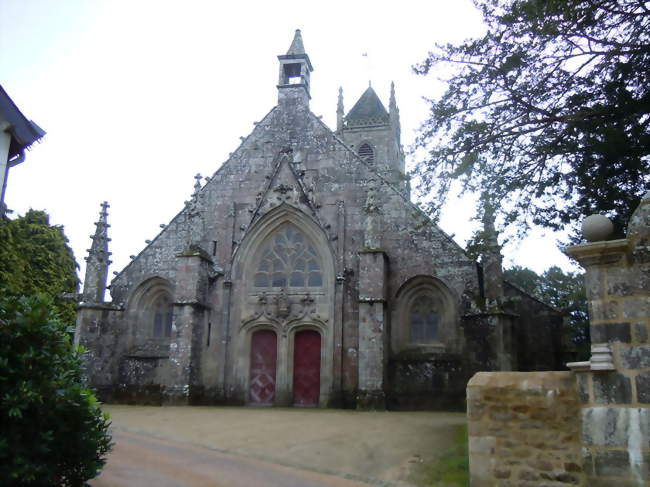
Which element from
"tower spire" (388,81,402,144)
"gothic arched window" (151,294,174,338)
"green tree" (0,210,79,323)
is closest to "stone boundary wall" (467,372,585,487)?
"gothic arched window" (151,294,174,338)

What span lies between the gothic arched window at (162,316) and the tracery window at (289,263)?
3.29 meters

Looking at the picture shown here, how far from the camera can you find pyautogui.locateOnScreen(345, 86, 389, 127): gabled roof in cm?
4281

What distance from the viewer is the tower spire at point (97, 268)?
64.0 ft

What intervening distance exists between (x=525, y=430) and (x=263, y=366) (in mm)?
12608

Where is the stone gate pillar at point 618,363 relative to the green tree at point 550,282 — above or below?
below

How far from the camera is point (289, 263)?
1959cm

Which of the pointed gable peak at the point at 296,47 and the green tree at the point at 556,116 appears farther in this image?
the pointed gable peak at the point at 296,47

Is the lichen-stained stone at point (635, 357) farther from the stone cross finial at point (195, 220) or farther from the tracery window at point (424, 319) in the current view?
the stone cross finial at point (195, 220)

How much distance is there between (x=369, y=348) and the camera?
54.0 feet

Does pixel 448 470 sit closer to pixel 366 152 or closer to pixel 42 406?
pixel 42 406

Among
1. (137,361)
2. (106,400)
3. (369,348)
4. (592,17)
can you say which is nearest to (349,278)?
(369,348)

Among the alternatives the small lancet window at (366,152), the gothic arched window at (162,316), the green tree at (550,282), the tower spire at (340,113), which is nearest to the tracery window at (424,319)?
the gothic arched window at (162,316)

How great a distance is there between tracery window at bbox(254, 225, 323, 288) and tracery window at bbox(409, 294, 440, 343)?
3217 millimetres

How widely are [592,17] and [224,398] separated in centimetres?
1461
